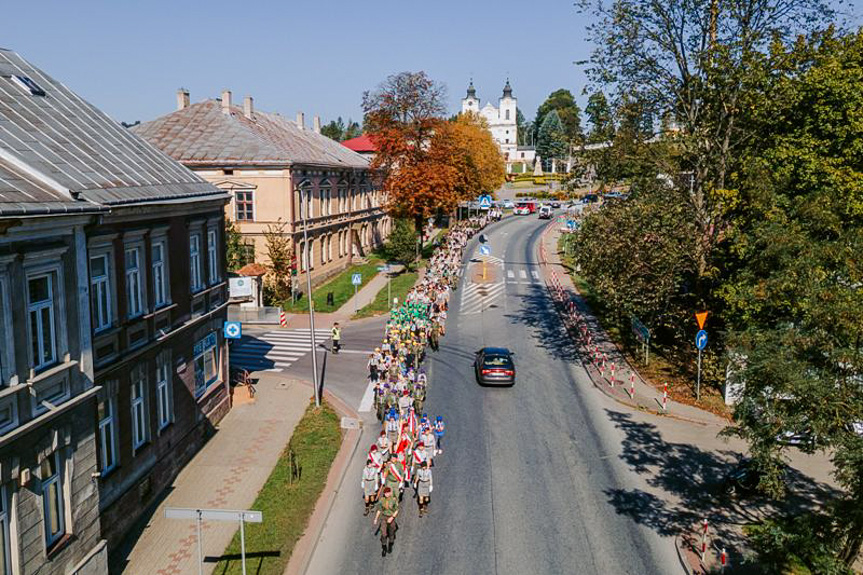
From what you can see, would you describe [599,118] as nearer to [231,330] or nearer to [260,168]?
[231,330]

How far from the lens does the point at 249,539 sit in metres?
15.1

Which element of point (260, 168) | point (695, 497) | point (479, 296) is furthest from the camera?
point (479, 296)

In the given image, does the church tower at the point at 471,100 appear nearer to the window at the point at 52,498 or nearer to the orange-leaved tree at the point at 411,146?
the orange-leaved tree at the point at 411,146

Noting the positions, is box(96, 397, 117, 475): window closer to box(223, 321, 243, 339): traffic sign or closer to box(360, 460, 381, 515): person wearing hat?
box(360, 460, 381, 515): person wearing hat

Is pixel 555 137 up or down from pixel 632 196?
up

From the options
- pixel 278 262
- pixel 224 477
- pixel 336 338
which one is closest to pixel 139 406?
pixel 224 477

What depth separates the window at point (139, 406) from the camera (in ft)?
53.8

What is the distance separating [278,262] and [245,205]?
15.8ft

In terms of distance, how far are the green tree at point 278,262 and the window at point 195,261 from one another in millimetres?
20309

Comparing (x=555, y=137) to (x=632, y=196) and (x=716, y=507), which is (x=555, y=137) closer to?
(x=632, y=196)

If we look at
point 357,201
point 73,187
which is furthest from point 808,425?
point 357,201

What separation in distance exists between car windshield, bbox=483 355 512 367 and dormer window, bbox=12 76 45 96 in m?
17.1

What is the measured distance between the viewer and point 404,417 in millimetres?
21156

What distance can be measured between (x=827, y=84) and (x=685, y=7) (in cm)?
608
